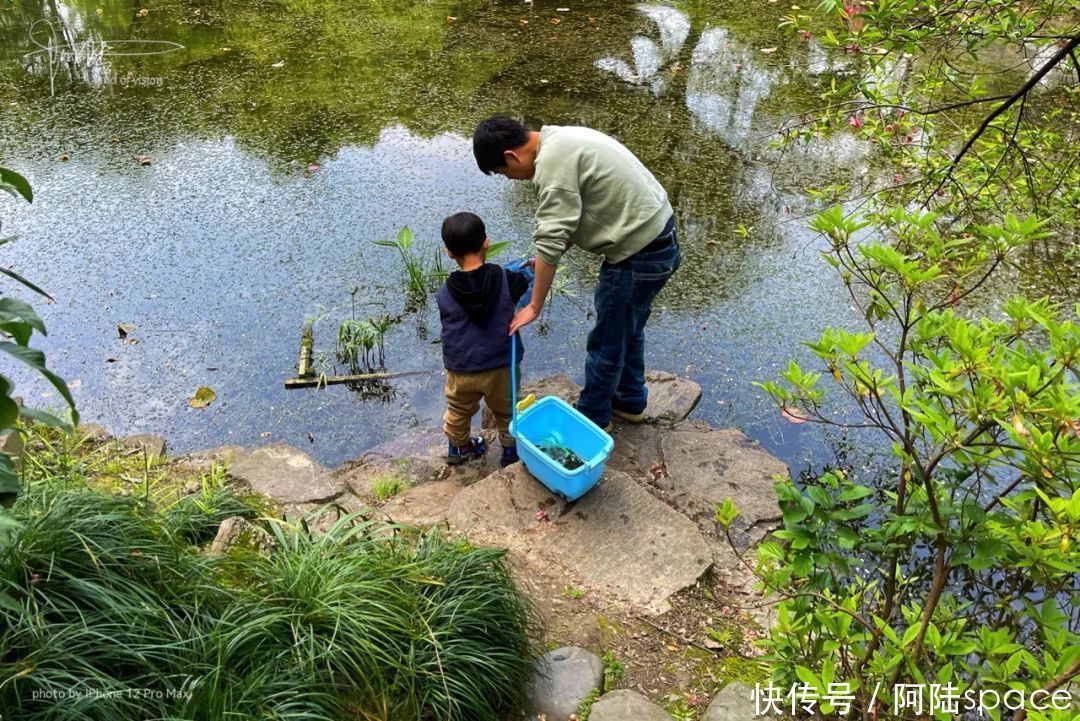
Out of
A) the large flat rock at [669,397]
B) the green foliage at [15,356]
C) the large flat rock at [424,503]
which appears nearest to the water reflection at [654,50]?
the large flat rock at [669,397]

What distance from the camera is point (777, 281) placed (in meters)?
3.69

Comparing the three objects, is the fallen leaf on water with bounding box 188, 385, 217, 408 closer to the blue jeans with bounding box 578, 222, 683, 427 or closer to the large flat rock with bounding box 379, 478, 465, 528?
the large flat rock with bounding box 379, 478, 465, 528

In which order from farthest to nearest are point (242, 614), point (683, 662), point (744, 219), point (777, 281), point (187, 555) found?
point (744, 219) → point (777, 281) → point (683, 662) → point (187, 555) → point (242, 614)

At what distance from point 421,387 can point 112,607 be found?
6.02ft

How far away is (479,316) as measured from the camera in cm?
251

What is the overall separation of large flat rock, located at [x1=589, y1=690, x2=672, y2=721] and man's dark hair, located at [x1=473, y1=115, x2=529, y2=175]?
5.03 ft

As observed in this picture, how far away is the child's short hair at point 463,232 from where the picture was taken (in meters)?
2.39

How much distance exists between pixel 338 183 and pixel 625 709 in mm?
3606

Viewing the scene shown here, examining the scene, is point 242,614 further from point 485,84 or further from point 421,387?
point 485,84

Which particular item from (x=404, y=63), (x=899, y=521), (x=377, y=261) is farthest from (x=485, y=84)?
(x=899, y=521)

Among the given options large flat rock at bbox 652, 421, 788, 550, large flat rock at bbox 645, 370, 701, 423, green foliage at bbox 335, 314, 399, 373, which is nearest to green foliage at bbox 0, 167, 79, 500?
large flat rock at bbox 652, 421, 788, 550

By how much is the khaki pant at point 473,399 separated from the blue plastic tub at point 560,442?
0.54 ft

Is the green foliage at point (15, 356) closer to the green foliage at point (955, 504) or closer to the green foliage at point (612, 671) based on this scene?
the green foliage at point (955, 504)

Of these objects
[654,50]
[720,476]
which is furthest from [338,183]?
[654,50]
